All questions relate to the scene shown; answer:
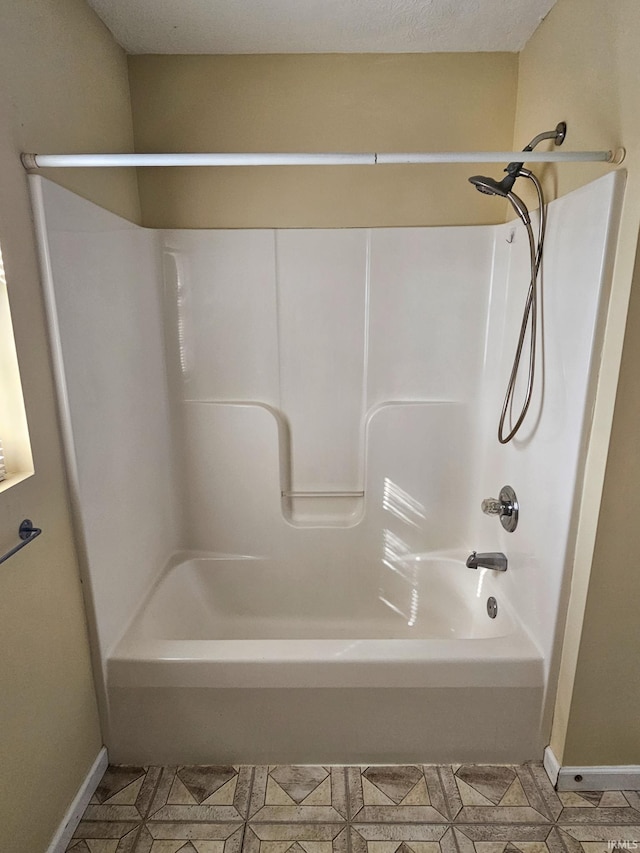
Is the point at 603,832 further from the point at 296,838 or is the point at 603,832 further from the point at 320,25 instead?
the point at 320,25

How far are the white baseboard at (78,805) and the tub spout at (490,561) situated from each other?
141 cm

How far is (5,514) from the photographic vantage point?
1119mm

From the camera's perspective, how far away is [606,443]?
128 centimetres

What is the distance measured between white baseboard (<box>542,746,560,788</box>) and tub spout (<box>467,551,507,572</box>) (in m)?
0.57

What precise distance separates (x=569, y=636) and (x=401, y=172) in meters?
1.72

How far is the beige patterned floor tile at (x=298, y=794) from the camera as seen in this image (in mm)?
1434

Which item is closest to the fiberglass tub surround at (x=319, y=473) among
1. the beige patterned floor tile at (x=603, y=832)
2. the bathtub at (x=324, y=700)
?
the bathtub at (x=324, y=700)

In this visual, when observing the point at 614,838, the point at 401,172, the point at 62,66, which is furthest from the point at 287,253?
the point at 614,838

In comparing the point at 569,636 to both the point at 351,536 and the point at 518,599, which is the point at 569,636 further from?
the point at 351,536

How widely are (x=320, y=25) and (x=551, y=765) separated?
2496 mm

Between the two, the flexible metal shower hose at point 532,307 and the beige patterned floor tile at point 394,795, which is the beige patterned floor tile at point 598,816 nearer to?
the beige patterned floor tile at point 394,795

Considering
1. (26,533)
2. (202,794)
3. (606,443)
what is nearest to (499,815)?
(202,794)

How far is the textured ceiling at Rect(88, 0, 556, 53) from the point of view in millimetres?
1523

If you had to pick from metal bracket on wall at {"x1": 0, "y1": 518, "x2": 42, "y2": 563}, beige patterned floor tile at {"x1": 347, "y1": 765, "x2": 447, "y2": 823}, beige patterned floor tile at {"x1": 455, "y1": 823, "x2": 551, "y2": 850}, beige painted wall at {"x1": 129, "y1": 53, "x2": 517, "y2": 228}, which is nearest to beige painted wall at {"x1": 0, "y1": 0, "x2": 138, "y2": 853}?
metal bracket on wall at {"x1": 0, "y1": 518, "x2": 42, "y2": 563}
